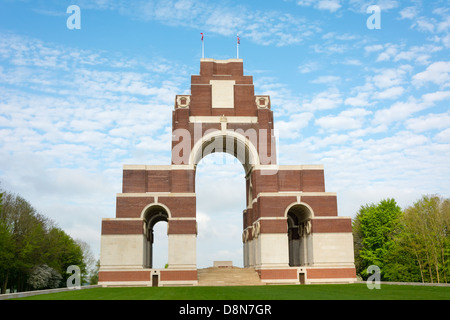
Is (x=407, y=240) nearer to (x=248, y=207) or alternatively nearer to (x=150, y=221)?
(x=248, y=207)

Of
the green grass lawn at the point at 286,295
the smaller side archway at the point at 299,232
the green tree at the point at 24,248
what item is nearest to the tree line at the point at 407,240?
the smaller side archway at the point at 299,232

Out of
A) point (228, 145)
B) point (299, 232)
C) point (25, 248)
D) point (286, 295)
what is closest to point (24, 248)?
point (25, 248)

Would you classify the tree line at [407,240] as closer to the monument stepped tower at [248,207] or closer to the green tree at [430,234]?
the green tree at [430,234]

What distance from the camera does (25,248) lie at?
48.2 meters

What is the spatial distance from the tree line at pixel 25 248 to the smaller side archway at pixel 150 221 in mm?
12501

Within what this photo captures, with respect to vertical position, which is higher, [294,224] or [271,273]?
[294,224]

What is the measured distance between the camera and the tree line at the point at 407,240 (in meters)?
46.3

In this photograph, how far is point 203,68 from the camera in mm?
49312

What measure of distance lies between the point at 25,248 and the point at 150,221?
13484 mm
